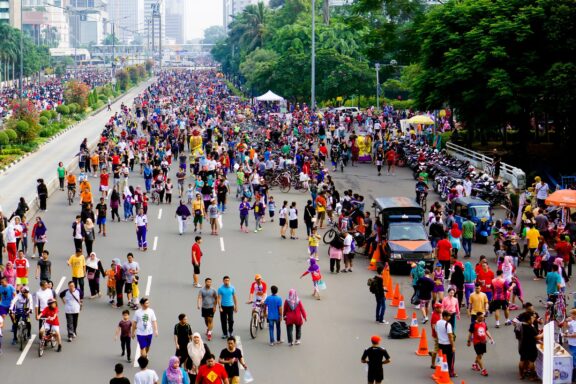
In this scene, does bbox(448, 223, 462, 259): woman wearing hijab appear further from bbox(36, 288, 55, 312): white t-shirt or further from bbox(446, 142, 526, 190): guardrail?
bbox(36, 288, 55, 312): white t-shirt

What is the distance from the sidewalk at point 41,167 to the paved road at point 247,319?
6998mm

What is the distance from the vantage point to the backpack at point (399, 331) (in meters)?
20.9

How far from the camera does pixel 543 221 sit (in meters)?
29.7

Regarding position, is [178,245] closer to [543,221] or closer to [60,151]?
[543,221]

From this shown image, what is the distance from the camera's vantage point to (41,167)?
178 ft

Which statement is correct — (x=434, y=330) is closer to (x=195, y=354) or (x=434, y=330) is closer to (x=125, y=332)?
(x=195, y=354)

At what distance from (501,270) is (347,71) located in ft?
187

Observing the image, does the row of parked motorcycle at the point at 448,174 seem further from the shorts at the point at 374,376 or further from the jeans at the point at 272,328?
the shorts at the point at 374,376

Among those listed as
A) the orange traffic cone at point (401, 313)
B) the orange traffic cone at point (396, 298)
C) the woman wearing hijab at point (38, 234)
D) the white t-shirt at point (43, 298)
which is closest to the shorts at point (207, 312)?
the white t-shirt at point (43, 298)

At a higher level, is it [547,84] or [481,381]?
[547,84]

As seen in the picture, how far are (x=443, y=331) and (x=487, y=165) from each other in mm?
25352

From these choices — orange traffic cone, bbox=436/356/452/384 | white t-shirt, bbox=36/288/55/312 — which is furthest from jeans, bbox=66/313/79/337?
orange traffic cone, bbox=436/356/452/384

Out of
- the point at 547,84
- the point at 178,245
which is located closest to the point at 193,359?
the point at 178,245

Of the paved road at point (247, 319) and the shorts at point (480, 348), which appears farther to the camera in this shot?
the paved road at point (247, 319)
